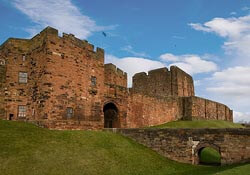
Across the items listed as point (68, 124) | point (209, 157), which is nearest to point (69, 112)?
point (68, 124)

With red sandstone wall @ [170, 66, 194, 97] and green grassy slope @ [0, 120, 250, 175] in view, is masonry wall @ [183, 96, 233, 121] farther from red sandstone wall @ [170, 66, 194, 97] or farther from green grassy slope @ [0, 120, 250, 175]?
green grassy slope @ [0, 120, 250, 175]

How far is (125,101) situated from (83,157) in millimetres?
13486

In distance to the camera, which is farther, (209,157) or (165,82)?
(165,82)

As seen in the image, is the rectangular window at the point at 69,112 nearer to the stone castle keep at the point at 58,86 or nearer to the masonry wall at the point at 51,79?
the stone castle keep at the point at 58,86

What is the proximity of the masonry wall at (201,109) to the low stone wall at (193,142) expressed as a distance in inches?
734

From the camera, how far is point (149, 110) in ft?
112

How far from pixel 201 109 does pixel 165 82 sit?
23.5 feet

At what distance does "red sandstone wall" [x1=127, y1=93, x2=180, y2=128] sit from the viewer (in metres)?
31.3

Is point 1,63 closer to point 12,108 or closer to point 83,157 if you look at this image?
point 12,108

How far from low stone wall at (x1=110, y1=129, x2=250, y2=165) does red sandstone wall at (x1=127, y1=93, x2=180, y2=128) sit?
7212mm

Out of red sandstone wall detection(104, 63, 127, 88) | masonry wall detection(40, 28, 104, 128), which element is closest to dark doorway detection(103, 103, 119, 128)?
masonry wall detection(40, 28, 104, 128)

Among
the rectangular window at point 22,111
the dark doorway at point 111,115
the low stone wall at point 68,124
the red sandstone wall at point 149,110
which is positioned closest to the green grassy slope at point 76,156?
the low stone wall at point 68,124

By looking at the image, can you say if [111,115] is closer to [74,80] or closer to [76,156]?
[74,80]

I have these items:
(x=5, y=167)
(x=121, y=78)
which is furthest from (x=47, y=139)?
(x=121, y=78)
